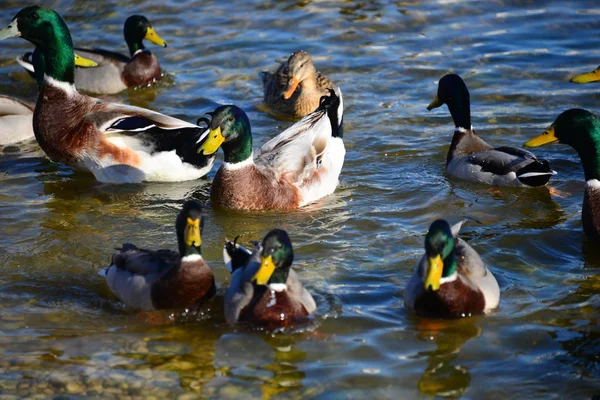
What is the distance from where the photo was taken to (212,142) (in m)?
7.95

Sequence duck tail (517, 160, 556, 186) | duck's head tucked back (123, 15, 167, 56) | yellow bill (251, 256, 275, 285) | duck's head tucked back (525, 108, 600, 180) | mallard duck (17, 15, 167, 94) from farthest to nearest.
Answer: duck's head tucked back (123, 15, 167, 56) < mallard duck (17, 15, 167, 94) < duck tail (517, 160, 556, 186) < duck's head tucked back (525, 108, 600, 180) < yellow bill (251, 256, 275, 285)

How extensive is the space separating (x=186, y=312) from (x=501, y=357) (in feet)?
6.34

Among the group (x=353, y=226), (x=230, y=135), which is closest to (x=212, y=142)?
(x=230, y=135)

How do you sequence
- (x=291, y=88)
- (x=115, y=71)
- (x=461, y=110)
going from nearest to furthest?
(x=461, y=110)
(x=291, y=88)
(x=115, y=71)

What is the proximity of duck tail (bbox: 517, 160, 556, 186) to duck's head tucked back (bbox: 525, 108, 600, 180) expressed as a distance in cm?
40

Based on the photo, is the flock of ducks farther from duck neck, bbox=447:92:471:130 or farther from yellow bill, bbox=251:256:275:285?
yellow bill, bbox=251:256:275:285

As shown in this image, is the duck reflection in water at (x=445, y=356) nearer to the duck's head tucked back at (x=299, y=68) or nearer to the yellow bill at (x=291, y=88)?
the yellow bill at (x=291, y=88)

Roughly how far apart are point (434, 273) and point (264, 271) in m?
1.01

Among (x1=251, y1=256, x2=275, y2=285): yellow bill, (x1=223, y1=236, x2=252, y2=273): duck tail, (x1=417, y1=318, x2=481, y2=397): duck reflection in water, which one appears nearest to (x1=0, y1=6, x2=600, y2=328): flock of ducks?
(x1=223, y1=236, x2=252, y2=273): duck tail

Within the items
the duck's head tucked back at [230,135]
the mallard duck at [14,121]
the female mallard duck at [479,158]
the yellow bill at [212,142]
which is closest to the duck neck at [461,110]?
the female mallard duck at [479,158]

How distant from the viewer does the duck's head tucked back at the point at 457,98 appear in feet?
30.1

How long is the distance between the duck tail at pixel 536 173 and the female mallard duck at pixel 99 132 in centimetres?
272

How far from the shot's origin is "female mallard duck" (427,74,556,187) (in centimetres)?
848

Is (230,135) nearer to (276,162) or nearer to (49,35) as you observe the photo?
(276,162)
